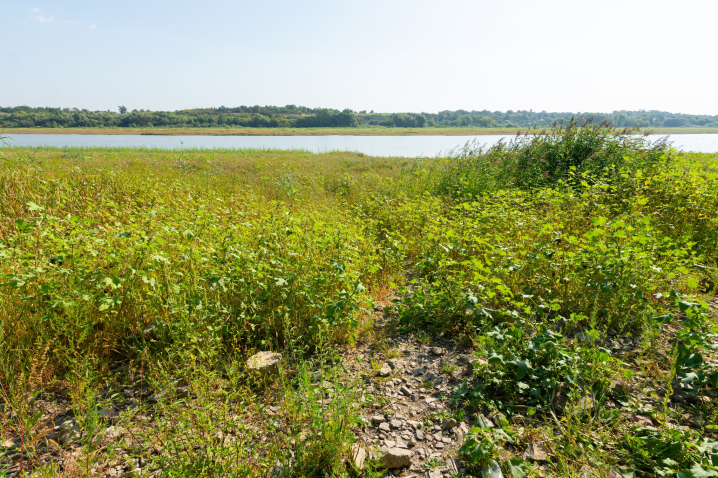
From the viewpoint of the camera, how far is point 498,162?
10.5 meters

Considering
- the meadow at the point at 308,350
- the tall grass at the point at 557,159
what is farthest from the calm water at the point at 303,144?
the meadow at the point at 308,350

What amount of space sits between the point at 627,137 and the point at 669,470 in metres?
10.4

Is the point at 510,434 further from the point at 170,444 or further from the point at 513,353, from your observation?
the point at 170,444

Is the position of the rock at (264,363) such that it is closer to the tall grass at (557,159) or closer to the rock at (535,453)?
the rock at (535,453)

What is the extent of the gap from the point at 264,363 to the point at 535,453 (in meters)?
2.21

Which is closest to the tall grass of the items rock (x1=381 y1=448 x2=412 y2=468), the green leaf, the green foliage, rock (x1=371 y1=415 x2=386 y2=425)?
the green foliage

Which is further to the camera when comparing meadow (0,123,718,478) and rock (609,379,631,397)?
rock (609,379,631,397)

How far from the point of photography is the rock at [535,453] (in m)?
2.22

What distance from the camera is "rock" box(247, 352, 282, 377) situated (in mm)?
2867

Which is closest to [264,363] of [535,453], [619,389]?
[535,453]

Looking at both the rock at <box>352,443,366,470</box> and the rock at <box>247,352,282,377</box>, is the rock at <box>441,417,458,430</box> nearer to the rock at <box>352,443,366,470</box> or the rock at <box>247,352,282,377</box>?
the rock at <box>352,443,366,470</box>

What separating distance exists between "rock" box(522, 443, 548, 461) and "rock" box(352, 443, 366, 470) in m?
1.10

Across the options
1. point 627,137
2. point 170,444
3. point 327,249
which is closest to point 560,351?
point 327,249

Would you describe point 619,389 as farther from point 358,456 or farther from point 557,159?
point 557,159
